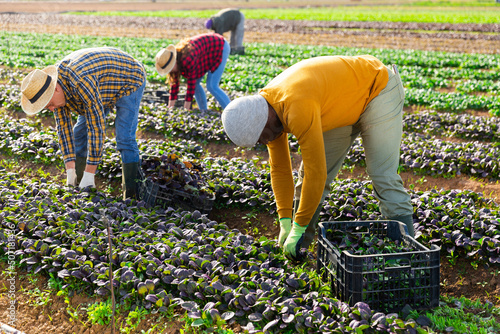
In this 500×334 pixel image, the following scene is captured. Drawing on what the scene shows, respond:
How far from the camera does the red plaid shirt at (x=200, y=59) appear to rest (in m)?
6.56

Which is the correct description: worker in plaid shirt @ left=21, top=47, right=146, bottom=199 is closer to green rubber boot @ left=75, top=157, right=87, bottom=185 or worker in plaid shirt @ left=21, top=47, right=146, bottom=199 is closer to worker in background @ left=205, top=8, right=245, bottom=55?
green rubber boot @ left=75, top=157, right=87, bottom=185

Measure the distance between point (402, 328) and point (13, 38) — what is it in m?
20.7

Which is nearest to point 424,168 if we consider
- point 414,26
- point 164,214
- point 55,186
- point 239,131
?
point 164,214

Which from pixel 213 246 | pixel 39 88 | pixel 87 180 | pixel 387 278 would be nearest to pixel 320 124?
pixel 387 278

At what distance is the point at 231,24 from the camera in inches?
537

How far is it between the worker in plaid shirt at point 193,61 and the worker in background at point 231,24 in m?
4.93

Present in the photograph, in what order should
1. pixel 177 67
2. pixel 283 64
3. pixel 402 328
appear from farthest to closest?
pixel 283 64 → pixel 177 67 → pixel 402 328

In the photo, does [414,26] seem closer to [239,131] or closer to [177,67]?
[177,67]

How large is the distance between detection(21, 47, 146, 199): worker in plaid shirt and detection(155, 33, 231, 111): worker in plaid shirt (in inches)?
64.6

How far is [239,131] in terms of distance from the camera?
274cm

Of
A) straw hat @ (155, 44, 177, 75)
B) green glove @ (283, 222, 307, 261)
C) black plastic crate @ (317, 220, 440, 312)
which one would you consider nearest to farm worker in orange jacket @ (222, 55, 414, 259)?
green glove @ (283, 222, 307, 261)

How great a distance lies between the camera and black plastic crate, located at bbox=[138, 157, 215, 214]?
433cm

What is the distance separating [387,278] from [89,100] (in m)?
2.79

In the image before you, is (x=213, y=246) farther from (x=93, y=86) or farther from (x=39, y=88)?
(x=39, y=88)
